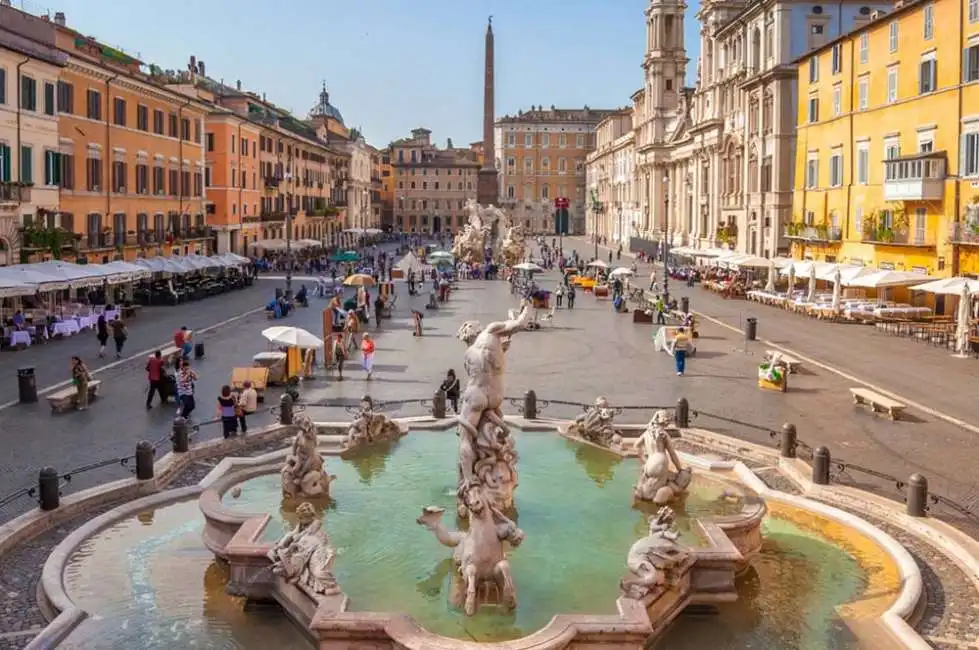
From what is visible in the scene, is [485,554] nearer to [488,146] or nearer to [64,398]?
[64,398]

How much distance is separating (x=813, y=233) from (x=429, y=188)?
338 ft

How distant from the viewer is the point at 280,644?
1037cm

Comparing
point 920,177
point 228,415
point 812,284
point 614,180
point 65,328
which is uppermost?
point 614,180

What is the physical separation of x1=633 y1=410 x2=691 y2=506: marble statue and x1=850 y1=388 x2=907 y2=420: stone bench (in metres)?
8.56

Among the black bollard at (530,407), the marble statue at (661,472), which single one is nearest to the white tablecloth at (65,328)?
the black bollard at (530,407)

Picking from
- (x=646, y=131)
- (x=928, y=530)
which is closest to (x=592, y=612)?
(x=928, y=530)

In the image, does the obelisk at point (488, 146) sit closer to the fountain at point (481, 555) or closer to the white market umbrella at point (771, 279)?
the white market umbrella at point (771, 279)

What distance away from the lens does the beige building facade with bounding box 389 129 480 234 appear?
148m

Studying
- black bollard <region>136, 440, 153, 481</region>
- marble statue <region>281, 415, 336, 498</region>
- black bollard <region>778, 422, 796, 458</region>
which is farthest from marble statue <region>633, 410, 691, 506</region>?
black bollard <region>136, 440, 153, 481</region>

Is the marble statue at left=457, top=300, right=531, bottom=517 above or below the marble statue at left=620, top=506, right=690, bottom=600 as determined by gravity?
above

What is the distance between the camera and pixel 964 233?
1407 inches

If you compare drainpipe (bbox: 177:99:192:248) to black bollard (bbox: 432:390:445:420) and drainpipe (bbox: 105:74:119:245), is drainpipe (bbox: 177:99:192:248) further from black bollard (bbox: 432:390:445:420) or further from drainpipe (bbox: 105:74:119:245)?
black bollard (bbox: 432:390:445:420)

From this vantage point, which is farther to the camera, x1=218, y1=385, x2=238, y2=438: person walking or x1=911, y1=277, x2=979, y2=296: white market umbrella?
x1=911, y1=277, x2=979, y2=296: white market umbrella

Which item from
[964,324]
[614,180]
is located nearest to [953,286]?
[964,324]
